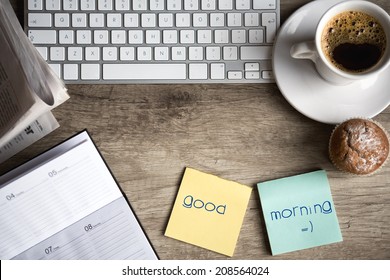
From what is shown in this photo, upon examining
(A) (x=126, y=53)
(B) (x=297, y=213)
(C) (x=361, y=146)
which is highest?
(A) (x=126, y=53)

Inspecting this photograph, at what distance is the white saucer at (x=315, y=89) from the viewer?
832 mm

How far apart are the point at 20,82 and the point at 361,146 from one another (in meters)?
0.49

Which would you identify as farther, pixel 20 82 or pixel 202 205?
pixel 202 205

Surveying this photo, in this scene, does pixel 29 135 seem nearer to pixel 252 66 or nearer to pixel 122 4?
pixel 122 4

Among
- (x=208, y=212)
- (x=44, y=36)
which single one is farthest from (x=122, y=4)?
(x=208, y=212)

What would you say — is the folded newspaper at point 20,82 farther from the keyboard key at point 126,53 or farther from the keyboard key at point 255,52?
the keyboard key at point 255,52

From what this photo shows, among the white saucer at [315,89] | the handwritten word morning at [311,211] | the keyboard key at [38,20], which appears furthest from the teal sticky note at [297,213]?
the keyboard key at [38,20]

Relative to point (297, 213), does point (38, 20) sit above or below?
above

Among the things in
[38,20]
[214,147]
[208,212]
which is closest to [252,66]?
[214,147]

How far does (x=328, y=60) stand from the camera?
79 centimetres

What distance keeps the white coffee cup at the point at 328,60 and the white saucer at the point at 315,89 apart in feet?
0.15

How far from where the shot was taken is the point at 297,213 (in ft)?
2.82

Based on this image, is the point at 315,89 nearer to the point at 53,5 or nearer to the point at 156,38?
the point at 156,38

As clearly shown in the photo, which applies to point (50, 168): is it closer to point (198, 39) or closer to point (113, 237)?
point (113, 237)
